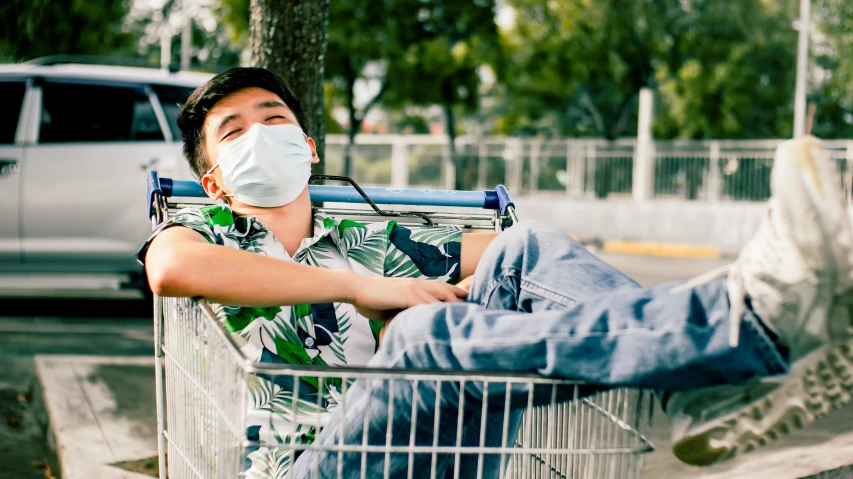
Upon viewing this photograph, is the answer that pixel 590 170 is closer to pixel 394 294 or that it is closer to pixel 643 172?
pixel 643 172

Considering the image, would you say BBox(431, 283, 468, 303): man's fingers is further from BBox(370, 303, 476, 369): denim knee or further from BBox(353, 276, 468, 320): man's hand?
BBox(370, 303, 476, 369): denim knee

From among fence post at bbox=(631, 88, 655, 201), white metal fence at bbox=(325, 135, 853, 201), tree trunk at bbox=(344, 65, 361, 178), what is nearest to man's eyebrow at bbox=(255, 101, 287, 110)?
tree trunk at bbox=(344, 65, 361, 178)

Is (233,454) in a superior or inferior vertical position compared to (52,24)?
inferior

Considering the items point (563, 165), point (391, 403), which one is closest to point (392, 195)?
point (391, 403)

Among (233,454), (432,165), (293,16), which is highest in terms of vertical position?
(293,16)

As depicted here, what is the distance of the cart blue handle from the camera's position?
8.55ft

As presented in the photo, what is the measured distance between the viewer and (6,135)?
22.2 ft

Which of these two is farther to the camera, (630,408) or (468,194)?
(468,194)

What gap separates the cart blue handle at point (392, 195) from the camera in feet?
8.55

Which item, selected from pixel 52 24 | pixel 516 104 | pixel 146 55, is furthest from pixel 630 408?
pixel 146 55

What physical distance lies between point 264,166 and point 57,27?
13077 millimetres

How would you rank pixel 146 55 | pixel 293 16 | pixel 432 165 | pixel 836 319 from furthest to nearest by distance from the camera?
pixel 146 55 → pixel 432 165 → pixel 293 16 → pixel 836 319

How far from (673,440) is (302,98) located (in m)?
2.62

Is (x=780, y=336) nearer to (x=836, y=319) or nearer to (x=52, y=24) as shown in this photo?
(x=836, y=319)
